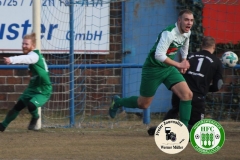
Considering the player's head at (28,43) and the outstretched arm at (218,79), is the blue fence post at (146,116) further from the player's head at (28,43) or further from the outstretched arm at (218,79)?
the player's head at (28,43)

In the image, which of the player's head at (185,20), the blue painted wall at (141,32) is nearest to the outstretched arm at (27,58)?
the player's head at (185,20)

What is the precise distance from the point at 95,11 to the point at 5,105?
257 centimetres

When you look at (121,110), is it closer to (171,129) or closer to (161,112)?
(161,112)

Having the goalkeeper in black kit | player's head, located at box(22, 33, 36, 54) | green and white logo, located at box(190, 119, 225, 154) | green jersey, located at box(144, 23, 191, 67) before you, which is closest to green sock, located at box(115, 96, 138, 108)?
green jersey, located at box(144, 23, 191, 67)

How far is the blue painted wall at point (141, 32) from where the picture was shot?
13148 mm

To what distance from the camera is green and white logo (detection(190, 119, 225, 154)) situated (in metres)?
7.81

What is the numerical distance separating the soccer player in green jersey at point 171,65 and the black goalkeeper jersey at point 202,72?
340 mm

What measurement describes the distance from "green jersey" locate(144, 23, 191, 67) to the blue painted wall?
378 cm

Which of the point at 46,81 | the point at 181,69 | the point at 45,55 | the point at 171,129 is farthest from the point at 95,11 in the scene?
the point at 171,129

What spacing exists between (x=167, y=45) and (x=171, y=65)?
0.29 m

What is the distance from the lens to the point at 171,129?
789 cm

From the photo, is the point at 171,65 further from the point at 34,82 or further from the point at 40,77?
the point at 34,82

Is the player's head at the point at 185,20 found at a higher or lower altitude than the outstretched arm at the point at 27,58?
higher

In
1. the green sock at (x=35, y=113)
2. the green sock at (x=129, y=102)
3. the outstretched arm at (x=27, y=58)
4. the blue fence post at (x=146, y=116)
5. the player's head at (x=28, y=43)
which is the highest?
the player's head at (x=28, y=43)
